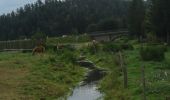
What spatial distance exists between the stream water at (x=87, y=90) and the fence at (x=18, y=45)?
192ft

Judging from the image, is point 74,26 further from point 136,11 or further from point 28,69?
point 28,69

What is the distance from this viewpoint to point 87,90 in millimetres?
38125

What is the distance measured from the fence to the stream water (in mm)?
58376

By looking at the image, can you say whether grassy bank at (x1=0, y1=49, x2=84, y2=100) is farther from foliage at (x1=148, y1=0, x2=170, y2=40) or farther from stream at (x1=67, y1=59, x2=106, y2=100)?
foliage at (x1=148, y1=0, x2=170, y2=40)

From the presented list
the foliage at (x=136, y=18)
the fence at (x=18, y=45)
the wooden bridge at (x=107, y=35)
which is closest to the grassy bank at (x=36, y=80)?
the fence at (x=18, y=45)

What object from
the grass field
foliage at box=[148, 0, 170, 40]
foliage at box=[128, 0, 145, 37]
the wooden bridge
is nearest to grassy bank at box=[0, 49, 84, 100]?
the grass field

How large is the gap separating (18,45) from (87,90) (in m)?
73.5

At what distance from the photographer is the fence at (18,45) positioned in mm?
107125

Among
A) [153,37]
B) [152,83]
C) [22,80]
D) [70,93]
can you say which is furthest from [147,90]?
[153,37]

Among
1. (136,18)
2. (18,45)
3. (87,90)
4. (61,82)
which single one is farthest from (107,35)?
(87,90)

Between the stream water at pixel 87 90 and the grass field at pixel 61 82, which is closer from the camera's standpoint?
the grass field at pixel 61 82

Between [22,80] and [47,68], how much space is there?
11.7m

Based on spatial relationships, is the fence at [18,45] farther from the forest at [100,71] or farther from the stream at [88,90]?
the stream at [88,90]

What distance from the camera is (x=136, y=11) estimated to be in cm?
11719
